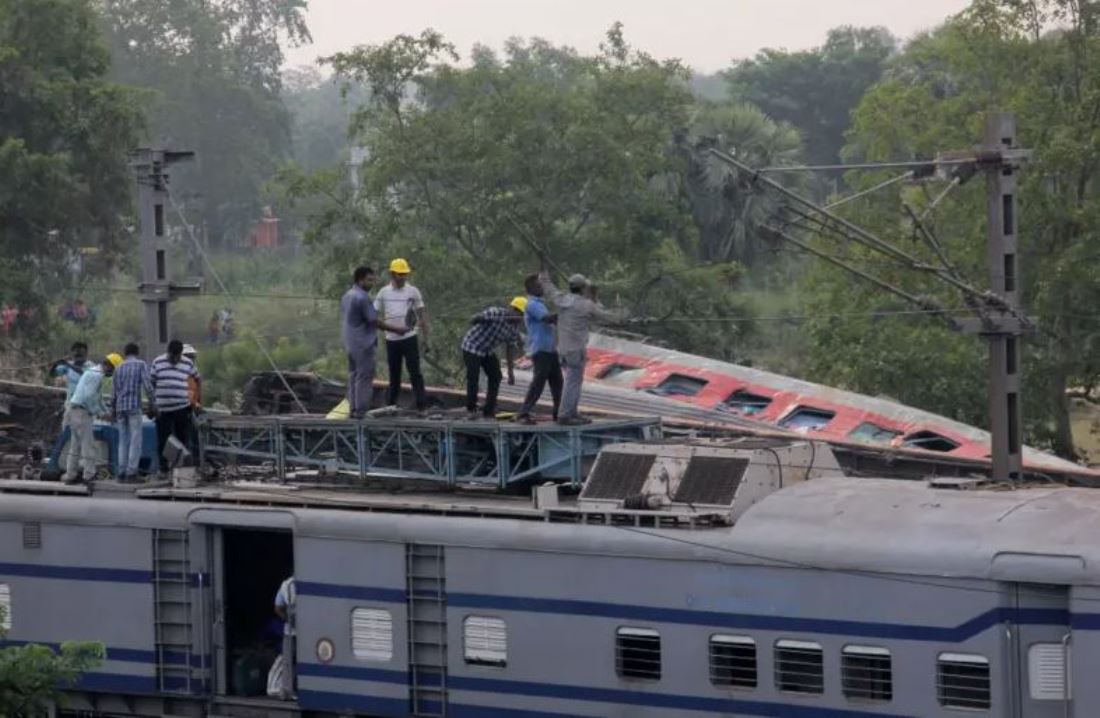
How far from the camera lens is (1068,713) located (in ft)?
56.0

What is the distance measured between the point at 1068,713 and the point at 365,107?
34.4 m

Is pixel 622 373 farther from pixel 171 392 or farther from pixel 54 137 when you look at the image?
pixel 171 392

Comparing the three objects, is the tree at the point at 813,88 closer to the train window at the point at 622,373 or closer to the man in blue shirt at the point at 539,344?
the train window at the point at 622,373

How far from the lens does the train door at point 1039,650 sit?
56.2 feet

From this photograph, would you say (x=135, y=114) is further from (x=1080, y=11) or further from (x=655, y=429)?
(x=655, y=429)

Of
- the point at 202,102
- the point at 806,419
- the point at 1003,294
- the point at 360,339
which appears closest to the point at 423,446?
the point at 360,339

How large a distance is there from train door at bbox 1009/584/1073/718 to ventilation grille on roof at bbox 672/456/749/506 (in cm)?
318

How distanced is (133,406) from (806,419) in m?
16.9

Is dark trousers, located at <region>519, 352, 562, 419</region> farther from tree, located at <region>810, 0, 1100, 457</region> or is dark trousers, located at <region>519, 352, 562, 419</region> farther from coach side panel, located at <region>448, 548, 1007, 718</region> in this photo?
tree, located at <region>810, 0, 1100, 457</region>

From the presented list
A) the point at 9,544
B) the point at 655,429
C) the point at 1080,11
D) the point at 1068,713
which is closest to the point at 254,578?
the point at 9,544

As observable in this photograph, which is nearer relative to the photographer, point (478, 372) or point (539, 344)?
point (539, 344)

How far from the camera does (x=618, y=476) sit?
20.3 m

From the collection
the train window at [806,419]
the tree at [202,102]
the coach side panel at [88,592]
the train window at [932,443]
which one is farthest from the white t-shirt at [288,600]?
the tree at [202,102]

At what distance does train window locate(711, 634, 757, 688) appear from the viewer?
61.3 ft
